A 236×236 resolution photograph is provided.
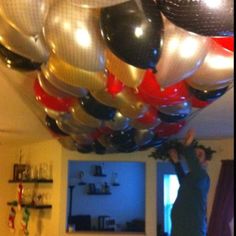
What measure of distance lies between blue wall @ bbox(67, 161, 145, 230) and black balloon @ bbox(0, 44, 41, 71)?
448 centimetres

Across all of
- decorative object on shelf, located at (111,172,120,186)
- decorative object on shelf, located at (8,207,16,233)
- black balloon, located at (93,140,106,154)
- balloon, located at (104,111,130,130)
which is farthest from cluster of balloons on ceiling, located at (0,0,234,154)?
decorative object on shelf, located at (111,172,120,186)

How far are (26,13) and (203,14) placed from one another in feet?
1.54

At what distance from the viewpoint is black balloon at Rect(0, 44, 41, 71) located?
1.55 m

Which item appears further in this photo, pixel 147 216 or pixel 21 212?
pixel 21 212

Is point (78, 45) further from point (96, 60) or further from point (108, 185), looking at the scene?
point (108, 185)

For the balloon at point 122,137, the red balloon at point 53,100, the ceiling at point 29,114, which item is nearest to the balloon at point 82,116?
the red balloon at point 53,100

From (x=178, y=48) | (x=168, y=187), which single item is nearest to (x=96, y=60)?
(x=178, y=48)

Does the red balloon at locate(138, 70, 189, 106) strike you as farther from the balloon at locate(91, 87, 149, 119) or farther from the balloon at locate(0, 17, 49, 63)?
the balloon at locate(0, 17, 49, 63)

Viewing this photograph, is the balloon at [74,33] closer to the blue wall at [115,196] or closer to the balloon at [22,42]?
the balloon at [22,42]

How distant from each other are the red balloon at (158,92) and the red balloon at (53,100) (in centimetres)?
47

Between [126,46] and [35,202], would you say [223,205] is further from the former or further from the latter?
[126,46]

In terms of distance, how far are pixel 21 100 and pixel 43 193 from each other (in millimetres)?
2379

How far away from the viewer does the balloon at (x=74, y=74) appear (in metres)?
1.46

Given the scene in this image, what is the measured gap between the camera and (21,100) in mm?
3014
